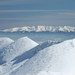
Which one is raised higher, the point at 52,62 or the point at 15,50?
the point at 52,62

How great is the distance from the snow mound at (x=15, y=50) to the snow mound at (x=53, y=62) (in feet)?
46.3

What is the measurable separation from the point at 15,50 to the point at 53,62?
1965 centimetres

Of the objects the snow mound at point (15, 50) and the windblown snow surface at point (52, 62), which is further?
the snow mound at point (15, 50)

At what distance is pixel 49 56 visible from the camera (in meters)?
28.7

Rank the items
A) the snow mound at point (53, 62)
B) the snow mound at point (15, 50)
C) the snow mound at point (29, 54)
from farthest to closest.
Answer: the snow mound at point (15, 50) < the snow mound at point (29, 54) < the snow mound at point (53, 62)

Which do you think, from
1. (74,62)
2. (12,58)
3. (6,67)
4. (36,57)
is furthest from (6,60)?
(74,62)

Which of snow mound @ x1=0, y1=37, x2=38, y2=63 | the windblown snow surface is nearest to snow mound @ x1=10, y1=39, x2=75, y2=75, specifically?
the windblown snow surface

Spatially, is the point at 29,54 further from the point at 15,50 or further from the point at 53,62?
the point at 53,62

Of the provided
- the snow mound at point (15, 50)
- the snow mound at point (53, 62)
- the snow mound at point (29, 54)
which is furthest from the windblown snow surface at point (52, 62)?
the snow mound at point (15, 50)

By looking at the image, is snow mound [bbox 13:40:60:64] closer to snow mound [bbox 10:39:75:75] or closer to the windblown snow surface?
the windblown snow surface

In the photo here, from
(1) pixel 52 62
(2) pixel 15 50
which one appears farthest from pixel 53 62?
(2) pixel 15 50

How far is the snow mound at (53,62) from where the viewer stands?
84.6 ft

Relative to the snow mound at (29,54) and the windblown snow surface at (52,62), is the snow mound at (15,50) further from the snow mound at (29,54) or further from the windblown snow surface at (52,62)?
the windblown snow surface at (52,62)

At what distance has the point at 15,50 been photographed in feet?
152
